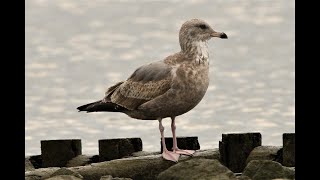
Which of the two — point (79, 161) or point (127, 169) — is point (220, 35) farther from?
point (79, 161)

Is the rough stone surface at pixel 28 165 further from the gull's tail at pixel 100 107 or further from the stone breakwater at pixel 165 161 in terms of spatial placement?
the gull's tail at pixel 100 107

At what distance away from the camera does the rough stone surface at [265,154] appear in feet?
40.1

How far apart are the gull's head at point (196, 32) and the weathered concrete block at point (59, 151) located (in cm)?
236

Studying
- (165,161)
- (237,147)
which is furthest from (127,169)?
(237,147)

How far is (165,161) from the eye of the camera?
39.3 ft

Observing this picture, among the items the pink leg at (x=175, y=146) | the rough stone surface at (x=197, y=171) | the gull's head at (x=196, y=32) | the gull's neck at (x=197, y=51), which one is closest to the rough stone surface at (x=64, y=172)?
the rough stone surface at (x=197, y=171)

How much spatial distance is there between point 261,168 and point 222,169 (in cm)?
50

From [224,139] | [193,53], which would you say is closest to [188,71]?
[193,53]

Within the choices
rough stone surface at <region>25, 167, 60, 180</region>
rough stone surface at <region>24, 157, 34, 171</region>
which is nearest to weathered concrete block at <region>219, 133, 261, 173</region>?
rough stone surface at <region>25, 167, 60, 180</region>

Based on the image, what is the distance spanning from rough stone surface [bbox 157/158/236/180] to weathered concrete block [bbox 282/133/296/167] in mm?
1358

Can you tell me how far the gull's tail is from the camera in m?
12.8

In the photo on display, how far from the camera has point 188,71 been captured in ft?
39.2

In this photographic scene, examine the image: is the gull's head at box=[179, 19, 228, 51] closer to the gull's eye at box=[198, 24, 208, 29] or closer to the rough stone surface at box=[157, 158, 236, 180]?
the gull's eye at box=[198, 24, 208, 29]

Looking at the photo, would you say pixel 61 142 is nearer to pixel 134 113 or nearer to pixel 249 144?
pixel 134 113
